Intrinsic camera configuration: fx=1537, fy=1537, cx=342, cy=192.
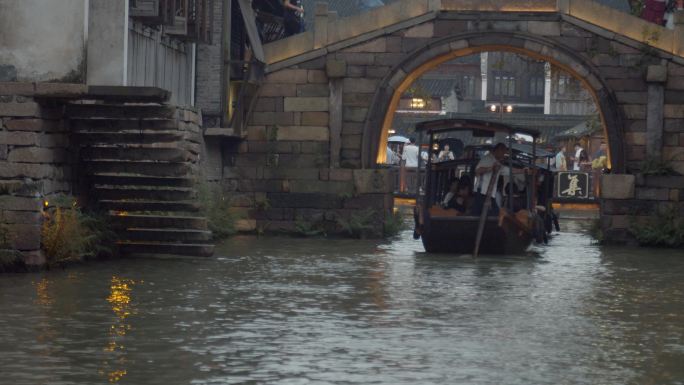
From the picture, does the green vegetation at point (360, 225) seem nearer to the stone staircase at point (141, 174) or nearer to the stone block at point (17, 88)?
the stone staircase at point (141, 174)

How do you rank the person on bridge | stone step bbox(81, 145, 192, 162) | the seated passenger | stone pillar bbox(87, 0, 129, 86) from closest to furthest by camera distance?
stone pillar bbox(87, 0, 129, 86), stone step bbox(81, 145, 192, 162), the seated passenger, the person on bridge

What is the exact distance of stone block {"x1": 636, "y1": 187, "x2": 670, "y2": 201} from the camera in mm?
28281

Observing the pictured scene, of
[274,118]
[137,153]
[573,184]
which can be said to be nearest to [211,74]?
[274,118]

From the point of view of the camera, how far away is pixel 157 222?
2127 centimetres

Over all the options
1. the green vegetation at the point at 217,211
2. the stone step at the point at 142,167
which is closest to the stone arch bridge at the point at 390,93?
the green vegetation at the point at 217,211

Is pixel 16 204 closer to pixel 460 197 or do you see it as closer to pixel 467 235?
pixel 467 235

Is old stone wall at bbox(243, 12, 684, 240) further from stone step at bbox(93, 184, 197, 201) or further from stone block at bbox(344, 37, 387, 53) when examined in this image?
stone step at bbox(93, 184, 197, 201)

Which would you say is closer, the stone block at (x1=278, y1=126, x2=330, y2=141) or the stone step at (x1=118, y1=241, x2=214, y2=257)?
the stone step at (x1=118, y1=241, x2=214, y2=257)

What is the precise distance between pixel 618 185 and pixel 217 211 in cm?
744

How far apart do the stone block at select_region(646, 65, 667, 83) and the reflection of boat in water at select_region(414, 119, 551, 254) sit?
2943 mm

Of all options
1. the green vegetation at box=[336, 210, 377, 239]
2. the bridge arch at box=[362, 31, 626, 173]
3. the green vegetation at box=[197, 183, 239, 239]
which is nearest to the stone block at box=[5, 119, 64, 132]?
the green vegetation at box=[197, 183, 239, 239]

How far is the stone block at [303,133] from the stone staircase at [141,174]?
23.9 ft

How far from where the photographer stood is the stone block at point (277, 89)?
29.5m

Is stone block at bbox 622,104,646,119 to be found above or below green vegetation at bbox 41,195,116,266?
above
